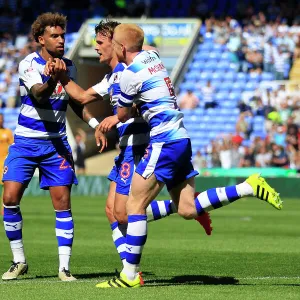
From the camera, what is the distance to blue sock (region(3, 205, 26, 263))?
31.3 feet

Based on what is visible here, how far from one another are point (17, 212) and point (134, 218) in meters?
1.63

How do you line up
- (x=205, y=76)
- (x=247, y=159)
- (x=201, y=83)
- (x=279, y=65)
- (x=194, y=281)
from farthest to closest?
(x=205, y=76), (x=201, y=83), (x=279, y=65), (x=247, y=159), (x=194, y=281)

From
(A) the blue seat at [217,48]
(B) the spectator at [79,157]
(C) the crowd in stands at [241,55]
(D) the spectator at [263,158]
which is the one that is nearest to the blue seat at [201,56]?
(A) the blue seat at [217,48]

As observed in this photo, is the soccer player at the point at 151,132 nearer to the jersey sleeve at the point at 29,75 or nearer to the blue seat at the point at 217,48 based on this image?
the jersey sleeve at the point at 29,75

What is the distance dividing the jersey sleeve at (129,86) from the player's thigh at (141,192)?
667 mm

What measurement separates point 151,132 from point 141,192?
1.80 ft

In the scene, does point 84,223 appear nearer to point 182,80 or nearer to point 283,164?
point 283,164

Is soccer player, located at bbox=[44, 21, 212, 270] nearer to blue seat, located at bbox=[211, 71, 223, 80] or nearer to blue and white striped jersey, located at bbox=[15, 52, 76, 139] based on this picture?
blue and white striped jersey, located at bbox=[15, 52, 76, 139]

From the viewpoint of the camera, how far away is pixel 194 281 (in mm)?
9133

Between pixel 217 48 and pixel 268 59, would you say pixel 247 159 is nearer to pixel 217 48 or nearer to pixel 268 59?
pixel 268 59

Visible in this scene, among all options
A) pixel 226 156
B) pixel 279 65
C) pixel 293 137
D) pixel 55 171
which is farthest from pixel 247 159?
pixel 55 171

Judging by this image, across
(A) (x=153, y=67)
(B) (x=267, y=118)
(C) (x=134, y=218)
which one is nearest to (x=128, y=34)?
(A) (x=153, y=67)

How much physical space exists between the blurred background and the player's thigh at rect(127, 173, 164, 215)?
18407mm

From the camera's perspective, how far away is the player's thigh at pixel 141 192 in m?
8.43
